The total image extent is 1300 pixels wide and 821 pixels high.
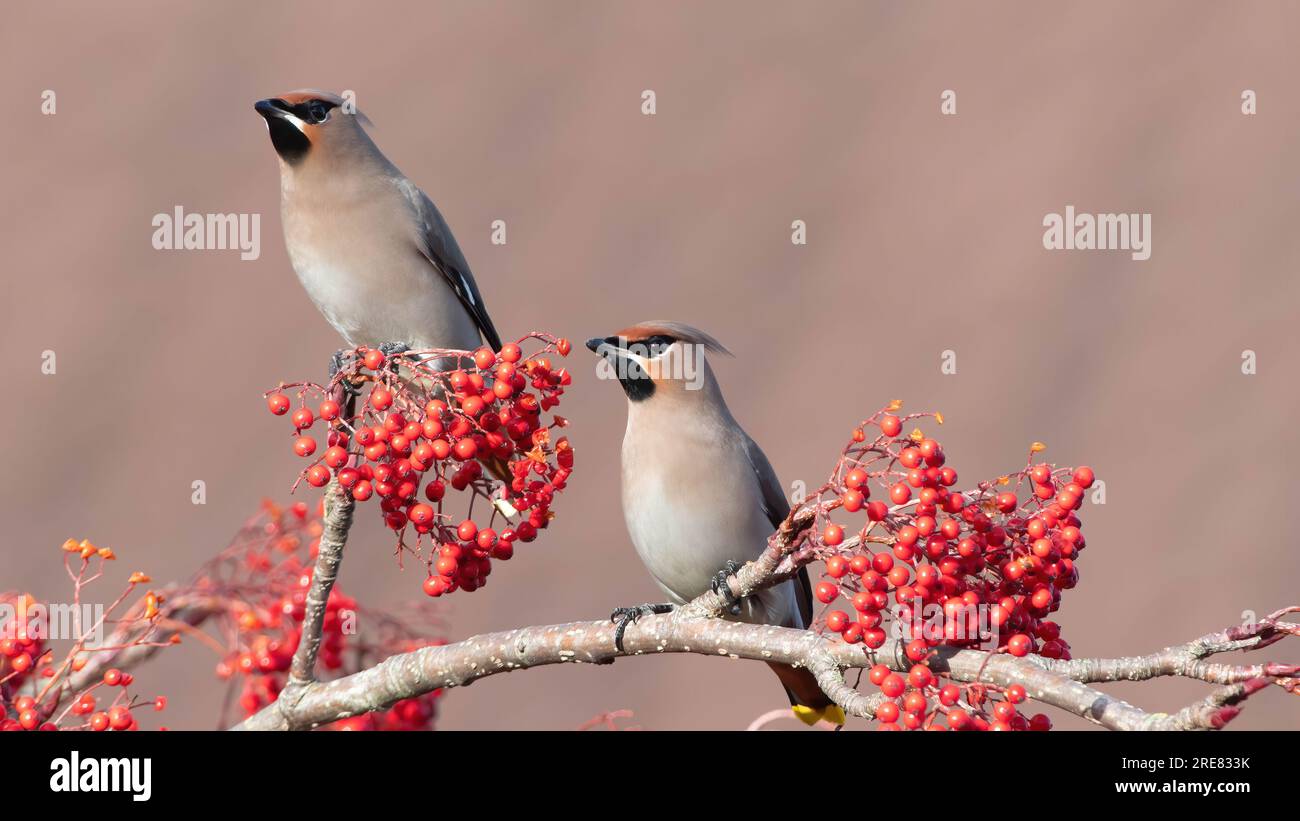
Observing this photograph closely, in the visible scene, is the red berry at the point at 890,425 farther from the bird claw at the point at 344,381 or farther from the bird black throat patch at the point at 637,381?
the bird black throat patch at the point at 637,381

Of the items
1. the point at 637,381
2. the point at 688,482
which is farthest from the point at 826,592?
the point at 637,381

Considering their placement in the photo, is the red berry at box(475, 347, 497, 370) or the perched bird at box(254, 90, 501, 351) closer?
the red berry at box(475, 347, 497, 370)

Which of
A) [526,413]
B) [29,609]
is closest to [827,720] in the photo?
[526,413]

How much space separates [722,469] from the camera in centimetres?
364

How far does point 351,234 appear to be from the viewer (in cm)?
357

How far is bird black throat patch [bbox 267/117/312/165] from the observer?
3.54 metres

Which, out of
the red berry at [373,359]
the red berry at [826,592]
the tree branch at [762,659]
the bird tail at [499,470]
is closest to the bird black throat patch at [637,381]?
the bird tail at [499,470]

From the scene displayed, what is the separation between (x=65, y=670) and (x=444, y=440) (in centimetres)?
71

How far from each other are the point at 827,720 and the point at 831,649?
161 cm

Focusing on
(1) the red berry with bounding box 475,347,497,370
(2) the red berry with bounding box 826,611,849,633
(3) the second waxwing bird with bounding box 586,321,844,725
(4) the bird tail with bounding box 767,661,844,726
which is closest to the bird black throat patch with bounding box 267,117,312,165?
(3) the second waxwing bird with bounding box 586,321,844,725

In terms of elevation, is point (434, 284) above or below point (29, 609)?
above

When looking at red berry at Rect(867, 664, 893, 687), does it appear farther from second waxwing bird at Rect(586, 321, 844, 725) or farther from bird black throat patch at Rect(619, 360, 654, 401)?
bird black throat patch at Rect(619, 360, 654, 401)

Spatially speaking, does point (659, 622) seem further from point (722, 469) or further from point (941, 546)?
point (722, 469)

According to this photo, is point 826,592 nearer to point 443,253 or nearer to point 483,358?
point 483,358
